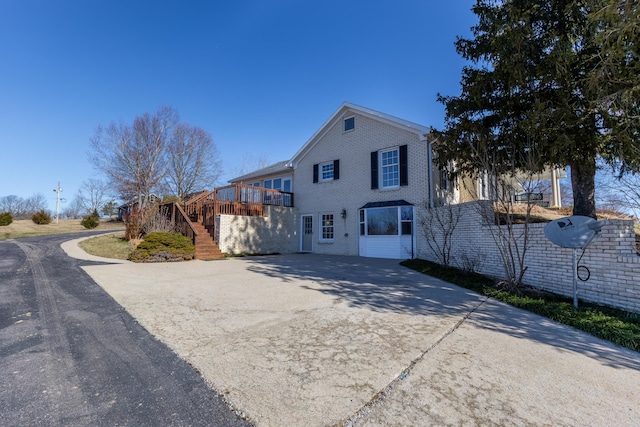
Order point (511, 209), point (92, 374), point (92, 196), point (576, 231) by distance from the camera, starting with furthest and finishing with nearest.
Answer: point (92, 196)
point (511, 209)
point (576, 231)
point (92, 374)

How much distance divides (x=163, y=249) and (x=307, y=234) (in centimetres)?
828

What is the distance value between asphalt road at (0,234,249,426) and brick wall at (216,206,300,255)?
30.5 feet

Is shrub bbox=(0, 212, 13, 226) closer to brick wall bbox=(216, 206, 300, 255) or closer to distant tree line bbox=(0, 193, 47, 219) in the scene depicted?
brick wall bbox=(216, 206, 300, 255)

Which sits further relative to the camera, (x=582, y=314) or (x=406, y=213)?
(x=406, y=213)

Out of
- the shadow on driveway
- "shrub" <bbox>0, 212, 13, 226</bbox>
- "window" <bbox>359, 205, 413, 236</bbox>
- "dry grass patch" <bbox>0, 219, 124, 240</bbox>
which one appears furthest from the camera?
"shrub" <bbox>0, 212, 13, 226</bbox>

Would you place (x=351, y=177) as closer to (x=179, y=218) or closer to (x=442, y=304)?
(x=179, y=218)

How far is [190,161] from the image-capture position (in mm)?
31078

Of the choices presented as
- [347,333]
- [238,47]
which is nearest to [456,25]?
[238,47]

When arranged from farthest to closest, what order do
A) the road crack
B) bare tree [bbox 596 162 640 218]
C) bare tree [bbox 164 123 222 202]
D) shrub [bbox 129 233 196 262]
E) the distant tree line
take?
the distant tree line < bare tree [bbox 164 123 222 202] < shrub [bbox 129 233 196 262] < bare tree [bbox 596 162 640 218] < the road crack

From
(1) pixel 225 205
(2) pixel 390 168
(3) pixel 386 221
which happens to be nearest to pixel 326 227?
(3) pixel 386 221

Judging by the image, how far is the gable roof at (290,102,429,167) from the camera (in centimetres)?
1271

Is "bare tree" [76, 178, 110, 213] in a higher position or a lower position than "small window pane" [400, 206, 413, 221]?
higher

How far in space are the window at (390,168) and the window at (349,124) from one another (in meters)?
2.50

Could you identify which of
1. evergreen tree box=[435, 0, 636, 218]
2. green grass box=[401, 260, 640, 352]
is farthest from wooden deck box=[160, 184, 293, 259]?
evergreen tree box=[435, 0, 636, 218]
